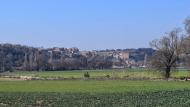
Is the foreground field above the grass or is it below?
below

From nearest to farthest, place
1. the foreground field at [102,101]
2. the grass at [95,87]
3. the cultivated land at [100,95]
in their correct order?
the foreground field at [102,101]
the cultivated land at [100,95]
the grass at [95,87]

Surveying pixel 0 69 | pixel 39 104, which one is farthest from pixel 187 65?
pixel 0 69

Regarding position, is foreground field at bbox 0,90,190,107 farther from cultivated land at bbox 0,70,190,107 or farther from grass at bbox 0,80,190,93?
grass at bbox 0,80,190,93

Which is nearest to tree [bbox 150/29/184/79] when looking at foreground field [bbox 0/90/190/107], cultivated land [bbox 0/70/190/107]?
cultivated land [bbox 0/70/190/107]

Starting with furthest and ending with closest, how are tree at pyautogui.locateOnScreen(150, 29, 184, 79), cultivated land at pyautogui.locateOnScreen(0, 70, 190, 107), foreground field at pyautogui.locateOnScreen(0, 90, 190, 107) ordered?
tree at pyautogui.locateOnScreen(150, 29, 184, 79) < cultivated land at pyautogui.locateOnScreen(0, 70, 190, 107) < foreground field at pyautogui.locateOnScreen(0, 90, 190, 107)

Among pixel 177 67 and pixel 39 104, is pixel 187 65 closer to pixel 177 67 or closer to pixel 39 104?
pixel 177 67

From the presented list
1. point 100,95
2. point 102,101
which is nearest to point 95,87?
point 100,95

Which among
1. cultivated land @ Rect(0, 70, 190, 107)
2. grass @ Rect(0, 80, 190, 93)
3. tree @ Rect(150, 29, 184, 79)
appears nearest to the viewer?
cultivated land @ Rect(0, 70, 190, 107)

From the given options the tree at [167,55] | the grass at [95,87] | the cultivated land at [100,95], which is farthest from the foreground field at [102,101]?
the tree at [167,55]

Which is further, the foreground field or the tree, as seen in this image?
the tree

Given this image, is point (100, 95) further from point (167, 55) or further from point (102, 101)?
point (167, 55)

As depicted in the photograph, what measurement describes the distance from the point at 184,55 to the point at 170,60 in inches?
168

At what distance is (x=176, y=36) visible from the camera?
110 metres

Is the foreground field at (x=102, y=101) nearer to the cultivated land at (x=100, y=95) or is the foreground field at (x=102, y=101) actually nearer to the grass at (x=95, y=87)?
the cultivated land at (x=100, y=95)
